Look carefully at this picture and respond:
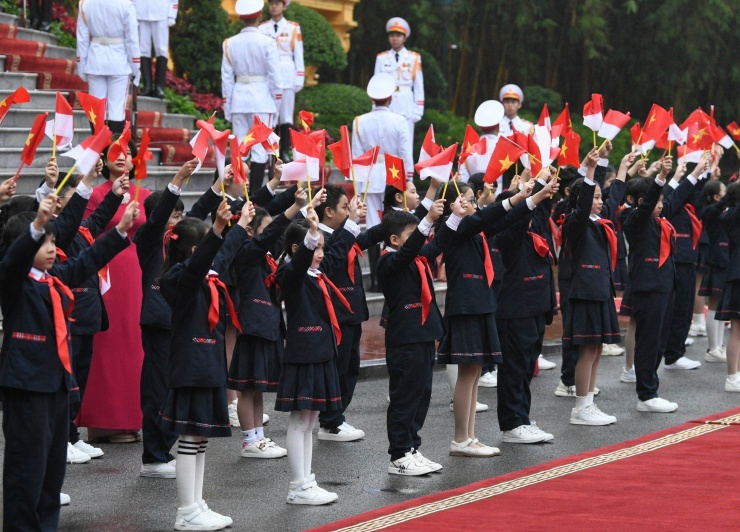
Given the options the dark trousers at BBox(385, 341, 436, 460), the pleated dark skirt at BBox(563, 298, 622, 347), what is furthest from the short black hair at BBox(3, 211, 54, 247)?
the pleated dark skirt at BBox(563, 298, 622, 347)

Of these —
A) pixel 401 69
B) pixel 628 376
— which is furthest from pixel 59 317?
pixel 401 69

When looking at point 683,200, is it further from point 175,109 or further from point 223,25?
point 223,25

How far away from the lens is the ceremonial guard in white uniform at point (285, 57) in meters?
15.0

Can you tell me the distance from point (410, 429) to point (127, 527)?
77.7 inches

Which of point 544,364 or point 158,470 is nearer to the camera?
point 158,470

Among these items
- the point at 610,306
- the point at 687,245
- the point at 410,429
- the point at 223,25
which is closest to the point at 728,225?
the point at 687,245

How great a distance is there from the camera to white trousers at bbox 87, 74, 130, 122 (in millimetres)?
13125

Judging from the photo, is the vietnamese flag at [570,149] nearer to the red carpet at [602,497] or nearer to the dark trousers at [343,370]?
the dark trousers at [343,370]

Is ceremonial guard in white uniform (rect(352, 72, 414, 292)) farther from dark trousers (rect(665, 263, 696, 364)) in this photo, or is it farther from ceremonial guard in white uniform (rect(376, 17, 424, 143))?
dark trousers (rect(665, 263, 696, 364))

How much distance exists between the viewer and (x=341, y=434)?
29.2 ft

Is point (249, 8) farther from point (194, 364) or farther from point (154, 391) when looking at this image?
point (194, 364)

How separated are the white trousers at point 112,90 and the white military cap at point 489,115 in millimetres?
3705

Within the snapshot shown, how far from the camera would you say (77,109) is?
48.3 feet

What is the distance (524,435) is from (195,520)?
2978 millimetres
